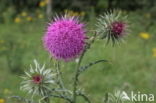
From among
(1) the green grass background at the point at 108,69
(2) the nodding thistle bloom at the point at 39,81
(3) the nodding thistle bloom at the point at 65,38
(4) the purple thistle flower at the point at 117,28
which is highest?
(1) the green grass background at the point at 108,69

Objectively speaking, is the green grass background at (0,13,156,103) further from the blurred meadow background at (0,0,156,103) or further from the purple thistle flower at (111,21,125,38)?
the purple thistle flower at (111,21,125,38)

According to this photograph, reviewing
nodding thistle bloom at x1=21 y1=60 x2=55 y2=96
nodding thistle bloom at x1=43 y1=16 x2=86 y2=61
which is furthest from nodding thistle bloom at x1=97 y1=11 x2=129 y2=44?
nodding thistle bloom at x1=21 y1=60 x2=55 y2=96

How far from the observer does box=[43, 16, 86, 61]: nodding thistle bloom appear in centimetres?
279

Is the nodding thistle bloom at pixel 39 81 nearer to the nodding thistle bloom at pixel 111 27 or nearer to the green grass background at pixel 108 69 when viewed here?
the nodding thistle bloom at pixel 111 27

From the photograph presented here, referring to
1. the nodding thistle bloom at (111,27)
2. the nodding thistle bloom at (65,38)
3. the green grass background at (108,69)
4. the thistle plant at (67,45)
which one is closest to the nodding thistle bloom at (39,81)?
the thistle plant at (67,45)

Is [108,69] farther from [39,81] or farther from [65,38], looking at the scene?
[65,38]

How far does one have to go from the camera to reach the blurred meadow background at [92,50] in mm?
7021

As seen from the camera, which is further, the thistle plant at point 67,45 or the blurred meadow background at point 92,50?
the blurred meadow background at point 92,50

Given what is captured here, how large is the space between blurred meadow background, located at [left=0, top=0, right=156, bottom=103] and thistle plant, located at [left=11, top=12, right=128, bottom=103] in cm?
47

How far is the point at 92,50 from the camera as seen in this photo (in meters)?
8.77

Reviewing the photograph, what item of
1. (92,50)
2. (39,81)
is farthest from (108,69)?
(39,81)

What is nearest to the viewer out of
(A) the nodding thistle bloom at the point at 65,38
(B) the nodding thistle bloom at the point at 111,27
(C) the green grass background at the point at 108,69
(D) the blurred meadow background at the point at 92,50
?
(A) the nodding thistle bloom at the point at 65,38

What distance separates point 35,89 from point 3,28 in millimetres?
8306

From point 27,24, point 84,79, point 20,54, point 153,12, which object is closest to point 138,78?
point 84,79
